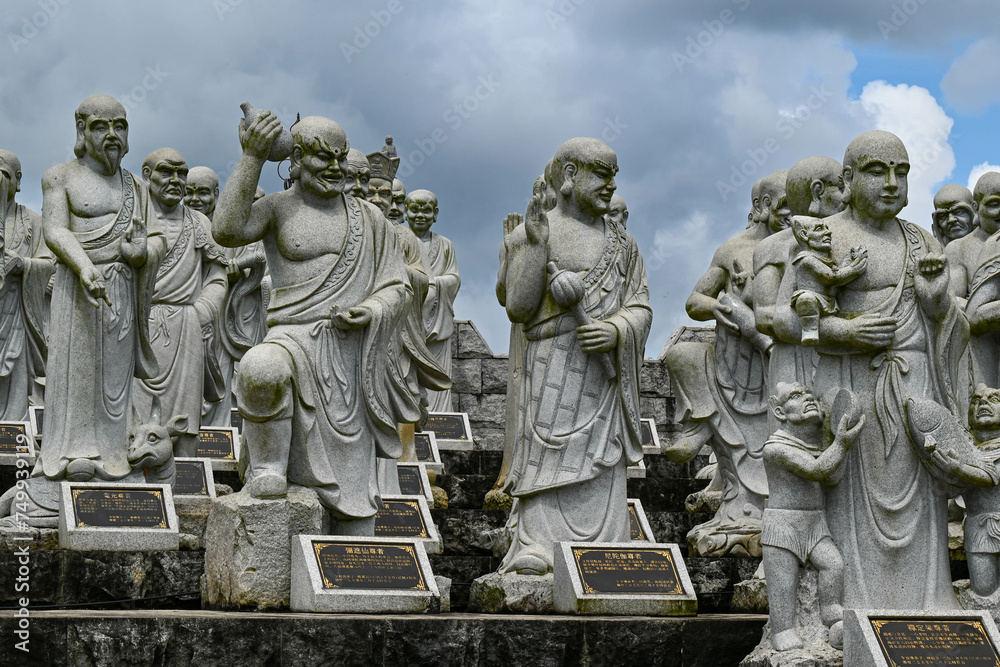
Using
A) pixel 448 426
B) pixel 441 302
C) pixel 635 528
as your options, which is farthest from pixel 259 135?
pixel 441 302

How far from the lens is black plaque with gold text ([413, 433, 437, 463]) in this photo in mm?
13797

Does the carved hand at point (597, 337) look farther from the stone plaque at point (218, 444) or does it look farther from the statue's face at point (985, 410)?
the stone plaque at point (218, 444)

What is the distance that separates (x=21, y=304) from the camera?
14.0 meters

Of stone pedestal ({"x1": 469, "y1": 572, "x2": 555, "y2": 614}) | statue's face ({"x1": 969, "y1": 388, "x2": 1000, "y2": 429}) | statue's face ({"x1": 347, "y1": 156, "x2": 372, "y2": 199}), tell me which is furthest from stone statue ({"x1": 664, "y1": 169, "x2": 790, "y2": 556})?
statue's face ({"x1": 347, "y1": 156, "x2": 372, "y2": 199})

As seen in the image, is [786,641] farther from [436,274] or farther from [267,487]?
[436,274]

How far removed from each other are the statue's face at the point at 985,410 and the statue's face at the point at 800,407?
4.33 feet

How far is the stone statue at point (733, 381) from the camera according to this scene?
37.4 feet

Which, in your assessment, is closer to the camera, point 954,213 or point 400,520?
point 400,520

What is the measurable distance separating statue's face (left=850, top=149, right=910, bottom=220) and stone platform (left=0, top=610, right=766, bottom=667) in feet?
8.16

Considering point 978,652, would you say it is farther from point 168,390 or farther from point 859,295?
point 168,390

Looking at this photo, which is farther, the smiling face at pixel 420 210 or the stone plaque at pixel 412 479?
the smiling face at pixel 420 210

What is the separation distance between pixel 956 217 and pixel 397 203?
22.1ft

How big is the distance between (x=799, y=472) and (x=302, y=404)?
2.89 metres

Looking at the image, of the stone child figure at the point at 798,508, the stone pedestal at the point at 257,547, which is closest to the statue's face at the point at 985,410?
the stone child figure at the point at 798,508
